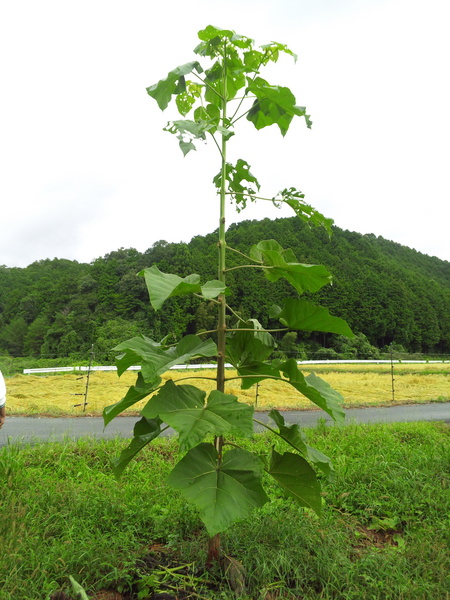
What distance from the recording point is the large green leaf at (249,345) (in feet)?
7.22

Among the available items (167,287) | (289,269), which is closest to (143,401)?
(289,269)

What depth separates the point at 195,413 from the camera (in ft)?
5.27

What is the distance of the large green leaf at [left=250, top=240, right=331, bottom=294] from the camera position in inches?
70.6

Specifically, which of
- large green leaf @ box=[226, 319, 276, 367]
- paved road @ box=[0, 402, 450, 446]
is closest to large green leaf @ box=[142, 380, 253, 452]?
large green leaf @ box=[226, 319, 276, 367]

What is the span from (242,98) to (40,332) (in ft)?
124

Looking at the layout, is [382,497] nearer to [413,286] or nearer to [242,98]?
[242,98]

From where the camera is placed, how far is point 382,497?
3234 millimetres

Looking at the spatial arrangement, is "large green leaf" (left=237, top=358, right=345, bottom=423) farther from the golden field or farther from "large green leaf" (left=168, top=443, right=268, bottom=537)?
the golden field

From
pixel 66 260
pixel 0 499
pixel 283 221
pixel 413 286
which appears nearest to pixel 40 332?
pixel 66 260

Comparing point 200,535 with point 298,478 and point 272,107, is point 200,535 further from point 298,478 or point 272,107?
point 272,107

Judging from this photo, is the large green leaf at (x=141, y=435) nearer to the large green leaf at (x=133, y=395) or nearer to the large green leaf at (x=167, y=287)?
the large green leaf at (x=133, y=395)

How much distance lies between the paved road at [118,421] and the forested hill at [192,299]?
14792mm

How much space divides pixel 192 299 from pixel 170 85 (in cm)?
2416

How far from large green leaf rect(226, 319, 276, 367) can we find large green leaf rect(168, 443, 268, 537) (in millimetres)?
534
